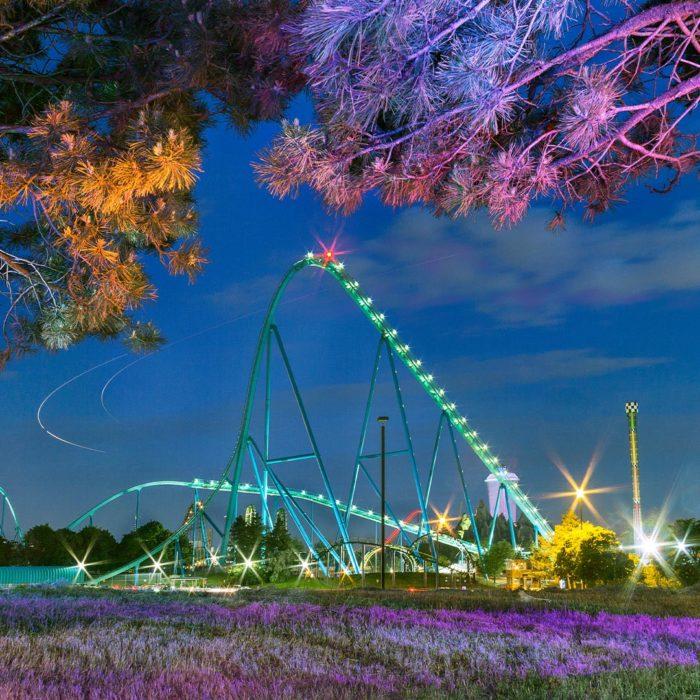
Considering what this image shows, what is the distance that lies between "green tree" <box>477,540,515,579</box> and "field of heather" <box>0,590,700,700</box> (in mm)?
25340

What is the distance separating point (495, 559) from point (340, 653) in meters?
28.9

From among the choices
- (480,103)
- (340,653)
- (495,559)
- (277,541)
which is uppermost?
(480,103)

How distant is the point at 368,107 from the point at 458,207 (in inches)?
60.6

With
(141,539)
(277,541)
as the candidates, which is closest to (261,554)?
(277,541)

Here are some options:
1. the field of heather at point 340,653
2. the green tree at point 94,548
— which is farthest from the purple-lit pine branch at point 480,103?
the green tree at point 94,548

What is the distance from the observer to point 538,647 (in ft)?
16.8

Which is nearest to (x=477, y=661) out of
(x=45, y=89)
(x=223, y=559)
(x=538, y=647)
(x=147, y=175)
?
(x=538, y=647)

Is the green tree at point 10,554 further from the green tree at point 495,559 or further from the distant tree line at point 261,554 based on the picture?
the green tree at point 495,559

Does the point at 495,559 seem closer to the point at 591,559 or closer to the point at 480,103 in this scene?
the point at 591,559

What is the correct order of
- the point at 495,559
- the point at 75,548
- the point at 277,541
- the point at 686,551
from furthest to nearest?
1. the point at 75,548
2. the point at 495,559
3. the point at 277,541
4. the point at 686,551

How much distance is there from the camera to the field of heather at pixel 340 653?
3713 millimetres

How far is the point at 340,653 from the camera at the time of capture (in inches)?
187

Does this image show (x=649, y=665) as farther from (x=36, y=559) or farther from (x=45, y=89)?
(x=36, y=559)

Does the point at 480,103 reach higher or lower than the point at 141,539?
higher
